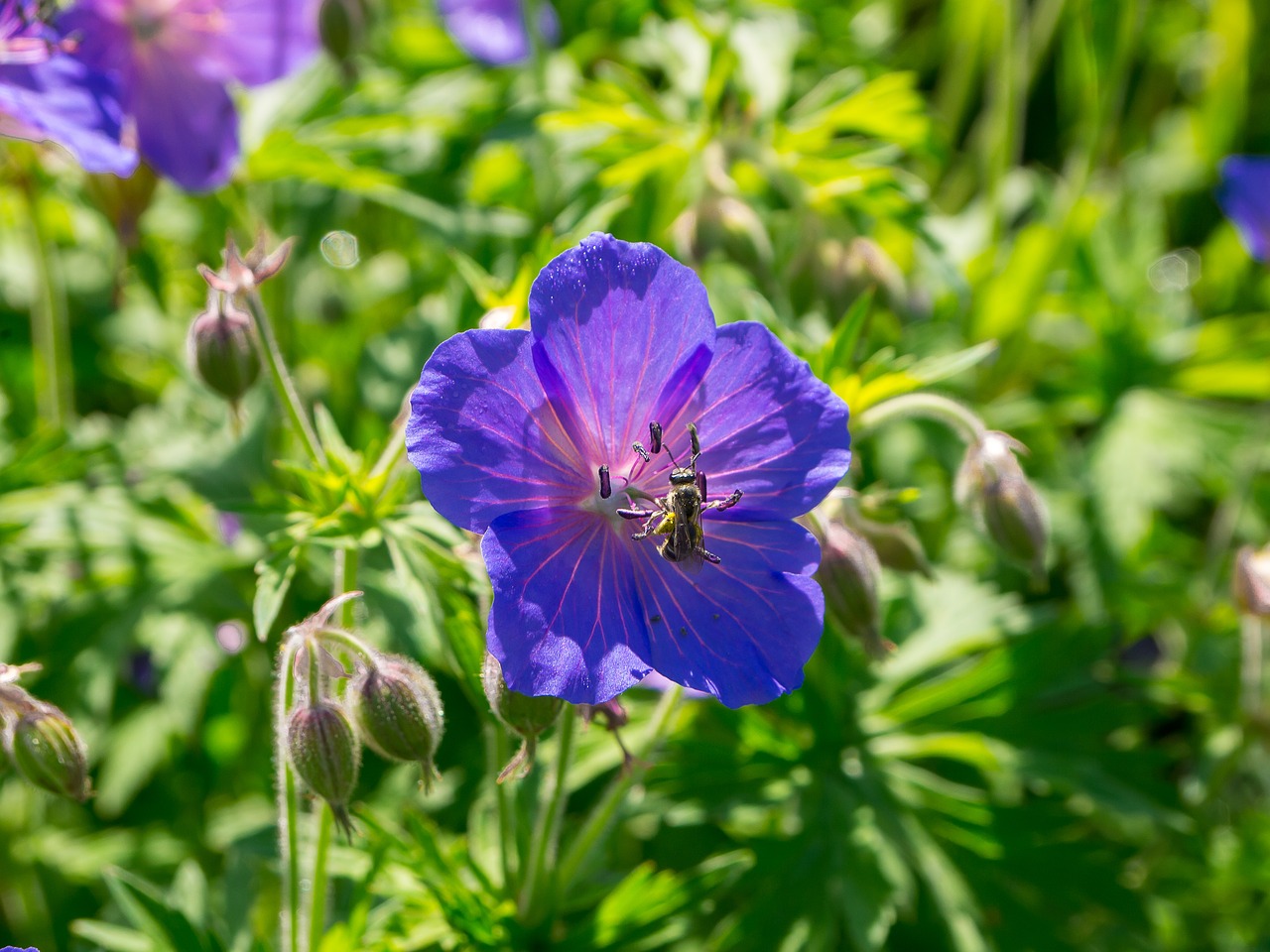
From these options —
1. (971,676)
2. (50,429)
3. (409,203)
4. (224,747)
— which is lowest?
(224,747)

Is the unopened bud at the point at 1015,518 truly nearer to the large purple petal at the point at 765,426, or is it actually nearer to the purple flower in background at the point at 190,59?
the large purple petal at the point at 765,426

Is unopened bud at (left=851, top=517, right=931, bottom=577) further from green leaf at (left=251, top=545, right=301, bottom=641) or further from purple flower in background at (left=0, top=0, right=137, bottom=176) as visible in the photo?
purple flower in background at (left=0, top=0, right=137, bottom=176)

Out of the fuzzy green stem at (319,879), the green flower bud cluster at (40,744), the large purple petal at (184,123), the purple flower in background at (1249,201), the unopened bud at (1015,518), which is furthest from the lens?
the purple flower in background at (1249,201)

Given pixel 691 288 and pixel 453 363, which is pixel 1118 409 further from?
pixel 453 363

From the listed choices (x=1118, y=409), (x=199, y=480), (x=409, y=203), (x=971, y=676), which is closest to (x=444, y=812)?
(x=199, y=480)

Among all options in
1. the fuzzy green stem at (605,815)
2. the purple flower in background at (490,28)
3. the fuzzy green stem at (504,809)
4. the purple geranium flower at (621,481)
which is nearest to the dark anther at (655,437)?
the purple geranium flower at (621,481)

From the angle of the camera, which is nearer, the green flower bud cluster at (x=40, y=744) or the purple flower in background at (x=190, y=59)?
the green flower bud cluster at (x=40, y=744)

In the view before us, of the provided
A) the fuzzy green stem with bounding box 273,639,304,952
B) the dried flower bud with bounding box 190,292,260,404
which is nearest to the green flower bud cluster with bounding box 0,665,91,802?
the fuzzy green stem with bounding box 273,639,304,952

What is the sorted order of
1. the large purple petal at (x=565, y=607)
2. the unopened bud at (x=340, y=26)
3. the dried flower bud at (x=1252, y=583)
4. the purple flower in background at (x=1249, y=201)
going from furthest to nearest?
the purple flower in background at (x=1249, y=201) → the unopened bud at (x=340, y=26) → the dried flower bud at (x=1252, y=583) → the large purple petal at (x=565, y=607)
